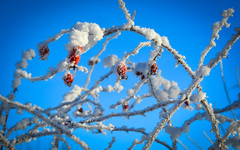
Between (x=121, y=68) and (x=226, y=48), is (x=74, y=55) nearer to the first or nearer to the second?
(x=121, y=68)

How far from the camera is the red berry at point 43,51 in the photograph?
41.8 inches

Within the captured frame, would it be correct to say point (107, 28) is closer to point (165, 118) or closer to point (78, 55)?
point (78, 55)

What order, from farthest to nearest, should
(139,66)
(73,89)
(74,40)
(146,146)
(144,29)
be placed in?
(73,89) → (139,66) → (144,29) → (146,146) → (74,40)

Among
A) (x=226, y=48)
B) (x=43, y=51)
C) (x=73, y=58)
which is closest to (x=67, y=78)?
(x=43, y=51)

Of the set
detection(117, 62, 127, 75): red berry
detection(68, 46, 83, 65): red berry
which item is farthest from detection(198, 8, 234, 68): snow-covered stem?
detection(68, 46, 83, 65): red berry

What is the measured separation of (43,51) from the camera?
42.2 inches

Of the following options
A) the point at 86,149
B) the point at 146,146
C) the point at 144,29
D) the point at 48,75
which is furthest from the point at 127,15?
the point at 86,149

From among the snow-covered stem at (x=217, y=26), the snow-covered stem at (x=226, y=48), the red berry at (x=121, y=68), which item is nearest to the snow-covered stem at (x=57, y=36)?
the red berry at (x=121, y=68)

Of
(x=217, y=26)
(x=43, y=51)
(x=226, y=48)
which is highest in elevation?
(x=217, y=26)

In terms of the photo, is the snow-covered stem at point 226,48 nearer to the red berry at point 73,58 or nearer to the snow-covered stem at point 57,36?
the red berry at point 73,58

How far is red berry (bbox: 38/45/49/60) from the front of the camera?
106 cm

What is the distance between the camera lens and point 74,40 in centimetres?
69

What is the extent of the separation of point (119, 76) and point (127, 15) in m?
0.48

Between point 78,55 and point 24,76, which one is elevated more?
point 24,76
